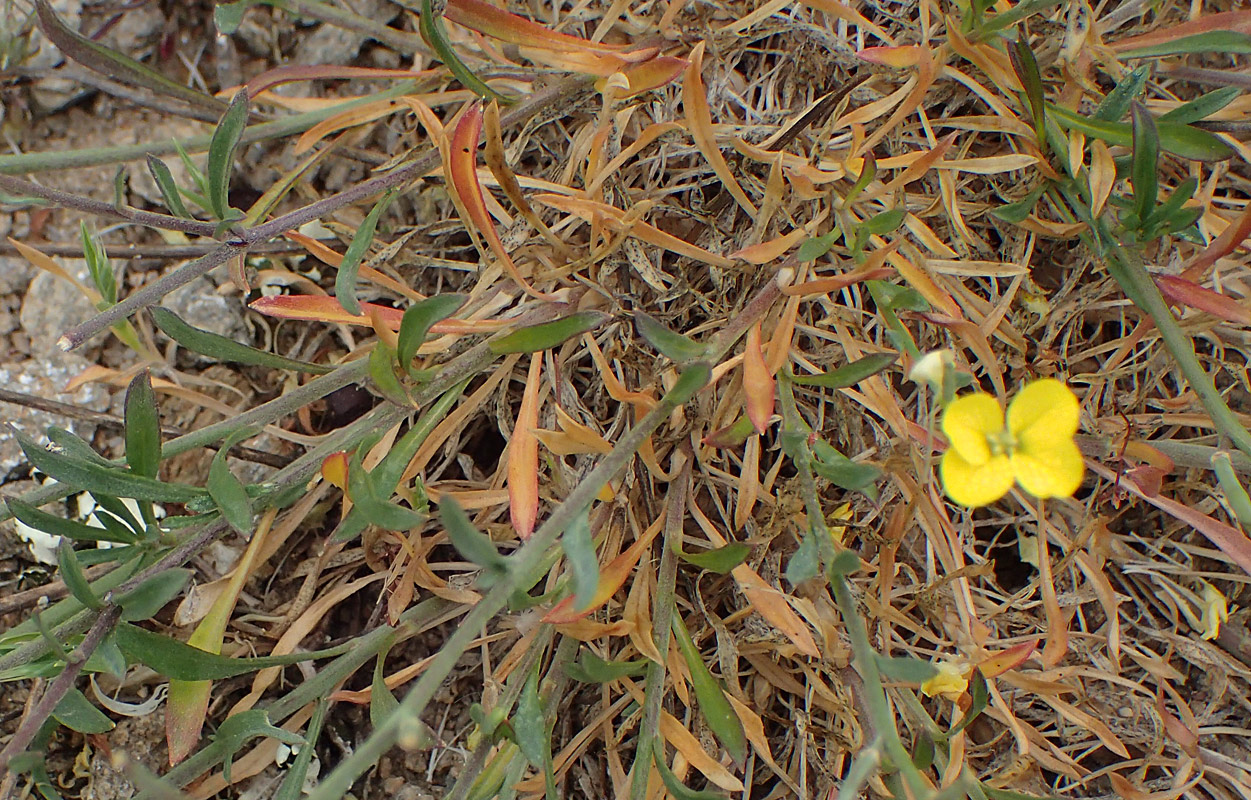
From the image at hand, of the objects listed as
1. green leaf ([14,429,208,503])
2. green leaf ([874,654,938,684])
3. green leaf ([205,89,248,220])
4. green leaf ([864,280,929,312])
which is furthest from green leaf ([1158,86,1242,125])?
green leaf ([14,429,208,503])

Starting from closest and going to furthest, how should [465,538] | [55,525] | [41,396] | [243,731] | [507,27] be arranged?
[465,538] < [55,525] < [243,731] < [507,27] < [41,396]

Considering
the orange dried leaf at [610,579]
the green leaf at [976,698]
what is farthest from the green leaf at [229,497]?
the green leaf at [976,698]

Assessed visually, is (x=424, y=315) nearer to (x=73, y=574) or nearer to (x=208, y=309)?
(x=73, y=574)

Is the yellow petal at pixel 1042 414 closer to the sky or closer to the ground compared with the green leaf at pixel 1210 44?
closer to the ground

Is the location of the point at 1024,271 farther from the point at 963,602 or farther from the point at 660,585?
the point at 660,585

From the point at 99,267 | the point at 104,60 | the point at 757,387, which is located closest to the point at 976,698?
the point at 757,387

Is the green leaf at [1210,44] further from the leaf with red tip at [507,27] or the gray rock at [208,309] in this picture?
the gray rock at [208,309]

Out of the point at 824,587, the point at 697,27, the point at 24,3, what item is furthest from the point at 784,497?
the point at 24,3
